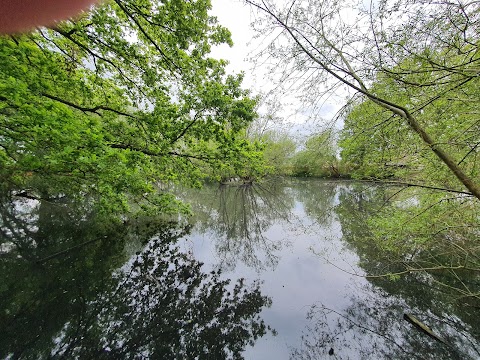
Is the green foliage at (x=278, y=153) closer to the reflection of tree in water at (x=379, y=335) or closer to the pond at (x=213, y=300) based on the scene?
the pond at (x=213, y=300)

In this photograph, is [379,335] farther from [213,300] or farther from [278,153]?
[278,153]

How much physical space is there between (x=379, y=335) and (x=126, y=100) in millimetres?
6738

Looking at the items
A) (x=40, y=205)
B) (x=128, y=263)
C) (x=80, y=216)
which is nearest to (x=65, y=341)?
(x=128, y=263)

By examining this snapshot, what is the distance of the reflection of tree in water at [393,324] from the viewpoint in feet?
9.81

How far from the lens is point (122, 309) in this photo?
144 inches

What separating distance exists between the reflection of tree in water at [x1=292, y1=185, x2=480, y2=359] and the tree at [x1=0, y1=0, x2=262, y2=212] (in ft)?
10.7

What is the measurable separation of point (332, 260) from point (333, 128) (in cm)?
437

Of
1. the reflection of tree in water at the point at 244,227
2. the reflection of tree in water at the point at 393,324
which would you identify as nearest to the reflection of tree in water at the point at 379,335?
the reflection of tree in water at the point at 393,324

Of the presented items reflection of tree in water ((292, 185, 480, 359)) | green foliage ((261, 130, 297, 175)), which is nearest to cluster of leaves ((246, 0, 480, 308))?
reflection of tree in water ((292, 185, 480, 359))

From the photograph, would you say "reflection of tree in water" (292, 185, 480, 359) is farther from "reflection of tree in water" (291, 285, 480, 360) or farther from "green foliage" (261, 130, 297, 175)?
"green foliage" (261, 130, 297, 175)

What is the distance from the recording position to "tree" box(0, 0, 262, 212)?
2.79m

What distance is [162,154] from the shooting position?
4.32 metres

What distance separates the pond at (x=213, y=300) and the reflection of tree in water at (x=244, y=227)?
0.08 meters


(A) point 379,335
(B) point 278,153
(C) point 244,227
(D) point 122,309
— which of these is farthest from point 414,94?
(B) point 278,153
